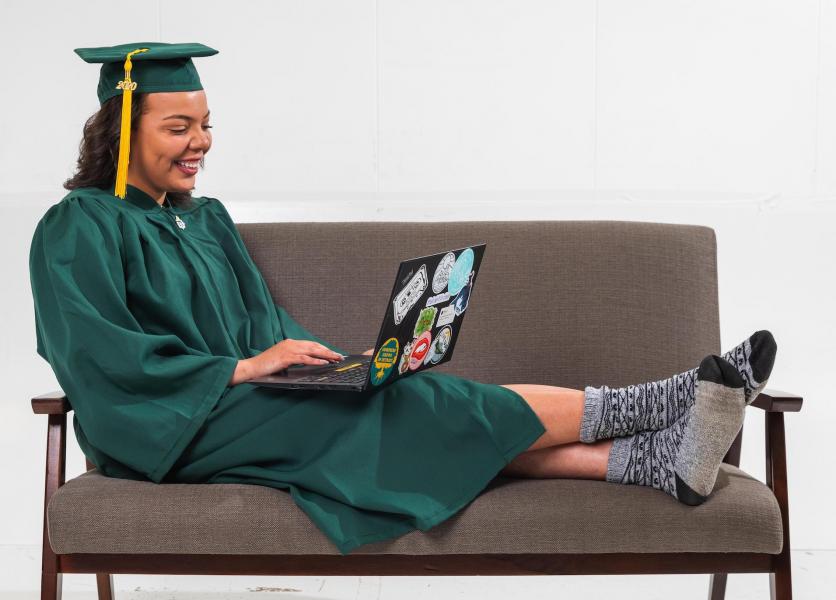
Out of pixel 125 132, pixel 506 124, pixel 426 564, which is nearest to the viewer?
pixel 426 564

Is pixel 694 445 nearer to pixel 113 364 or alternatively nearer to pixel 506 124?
pixel 113 364

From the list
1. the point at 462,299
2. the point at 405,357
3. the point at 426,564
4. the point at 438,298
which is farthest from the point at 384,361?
the point at 426,564

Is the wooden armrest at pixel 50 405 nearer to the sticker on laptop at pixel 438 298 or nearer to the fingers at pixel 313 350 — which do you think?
the fingers at pixel 313 350

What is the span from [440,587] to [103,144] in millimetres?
1585

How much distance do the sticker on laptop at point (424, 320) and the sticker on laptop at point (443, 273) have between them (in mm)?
44

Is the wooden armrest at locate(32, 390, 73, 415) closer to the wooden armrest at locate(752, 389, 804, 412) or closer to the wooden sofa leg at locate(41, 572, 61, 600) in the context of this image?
the wooden sofa leg at locate(41, 572, 61, 600)

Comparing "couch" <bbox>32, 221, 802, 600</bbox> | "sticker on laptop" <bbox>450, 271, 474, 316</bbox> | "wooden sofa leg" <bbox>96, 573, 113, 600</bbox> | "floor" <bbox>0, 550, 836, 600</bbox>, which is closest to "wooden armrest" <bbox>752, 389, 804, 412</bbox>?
"couch" <bbox>32, 221, 802, 600</bbox>

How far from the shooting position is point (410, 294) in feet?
6.64

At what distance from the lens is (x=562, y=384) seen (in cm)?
276

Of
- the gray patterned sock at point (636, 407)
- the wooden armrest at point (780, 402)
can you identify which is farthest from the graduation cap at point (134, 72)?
the wooden armrest at point (780, 402)

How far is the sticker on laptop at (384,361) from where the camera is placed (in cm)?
203

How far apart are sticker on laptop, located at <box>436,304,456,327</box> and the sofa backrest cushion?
0.46 meters

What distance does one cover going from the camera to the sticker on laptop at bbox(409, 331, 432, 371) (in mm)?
2178

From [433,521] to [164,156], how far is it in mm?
1082
